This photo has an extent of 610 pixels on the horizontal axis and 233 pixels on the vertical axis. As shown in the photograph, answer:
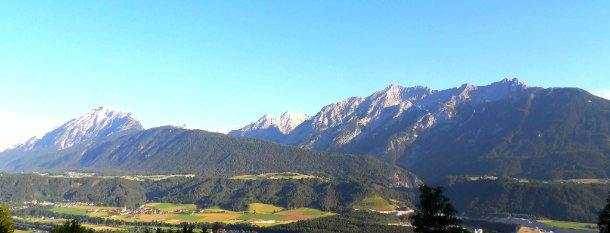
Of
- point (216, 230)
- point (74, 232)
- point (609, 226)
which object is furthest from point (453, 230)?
point (74, 232)

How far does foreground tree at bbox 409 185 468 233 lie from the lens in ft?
157

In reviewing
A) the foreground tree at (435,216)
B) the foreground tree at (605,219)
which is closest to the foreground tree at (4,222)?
the foreground tree at (435,216)

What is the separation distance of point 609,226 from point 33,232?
20586 cm

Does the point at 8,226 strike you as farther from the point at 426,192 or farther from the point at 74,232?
the point at 426,192

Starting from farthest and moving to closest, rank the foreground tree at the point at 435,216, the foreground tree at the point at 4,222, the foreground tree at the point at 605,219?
the foreground tree at the point at 4,222 < the foreground tree at the point at 435,216 < the foreground tree at the point at 605,219

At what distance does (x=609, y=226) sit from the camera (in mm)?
46094

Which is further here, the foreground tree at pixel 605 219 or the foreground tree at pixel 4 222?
the foreground tree at pixel 4 222

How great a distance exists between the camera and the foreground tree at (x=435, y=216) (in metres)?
48.0

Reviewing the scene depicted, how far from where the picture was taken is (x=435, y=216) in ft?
159

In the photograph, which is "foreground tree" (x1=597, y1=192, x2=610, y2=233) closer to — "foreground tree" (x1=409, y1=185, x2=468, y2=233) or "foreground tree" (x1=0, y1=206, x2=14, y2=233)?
"foreground tree" (x1=409, y1=185, x2=468, y2=233)

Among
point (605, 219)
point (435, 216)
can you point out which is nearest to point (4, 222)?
point (435, 216)

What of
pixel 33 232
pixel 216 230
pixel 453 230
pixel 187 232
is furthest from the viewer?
pixel 33 232

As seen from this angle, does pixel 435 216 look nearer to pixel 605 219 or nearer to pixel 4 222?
pixel 605 219

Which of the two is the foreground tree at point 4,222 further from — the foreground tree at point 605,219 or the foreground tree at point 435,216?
the foreground tree at point 605,219
